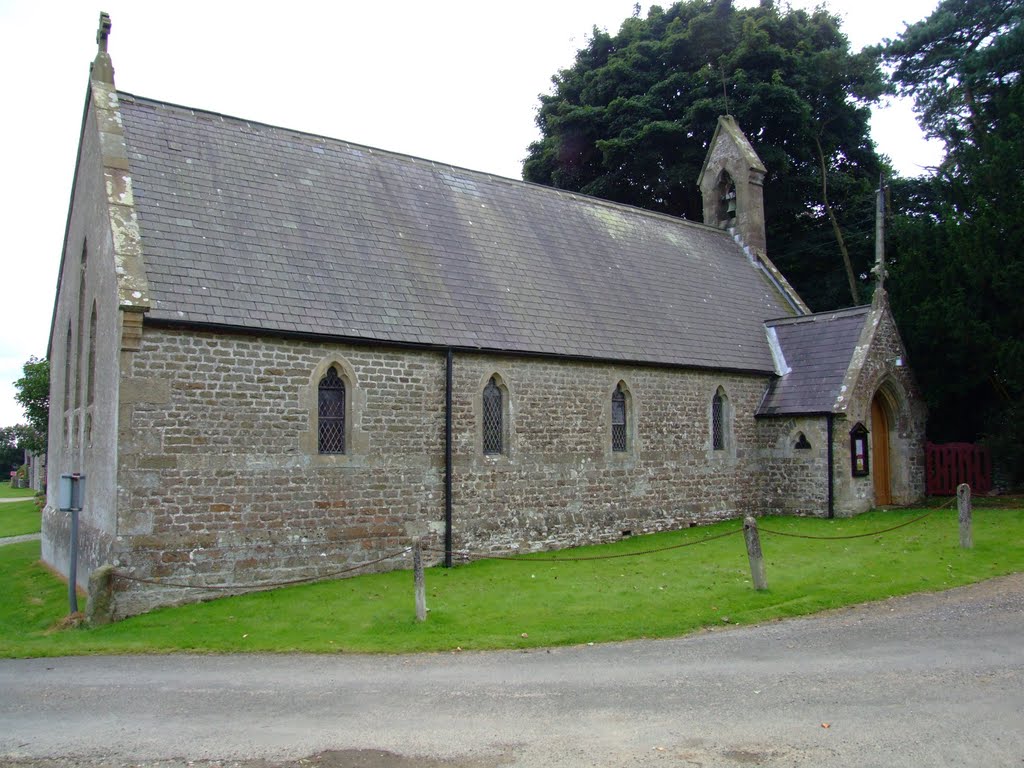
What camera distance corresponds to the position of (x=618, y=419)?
19.5m

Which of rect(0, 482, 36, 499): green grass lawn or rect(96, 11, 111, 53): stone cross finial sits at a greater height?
rect(96, 11, 111, 53): stone cross finial

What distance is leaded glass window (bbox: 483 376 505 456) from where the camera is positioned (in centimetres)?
1711

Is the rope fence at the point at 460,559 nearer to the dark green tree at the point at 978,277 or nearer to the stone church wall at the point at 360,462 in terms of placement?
the stone church wall at the point at 360,462

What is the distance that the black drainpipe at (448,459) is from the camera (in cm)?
1602

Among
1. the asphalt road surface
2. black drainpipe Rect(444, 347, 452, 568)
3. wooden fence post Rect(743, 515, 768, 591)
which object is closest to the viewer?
the asphalt road surface

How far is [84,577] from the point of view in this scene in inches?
583

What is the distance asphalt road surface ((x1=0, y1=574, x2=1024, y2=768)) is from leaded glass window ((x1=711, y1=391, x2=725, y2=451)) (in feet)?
35.2

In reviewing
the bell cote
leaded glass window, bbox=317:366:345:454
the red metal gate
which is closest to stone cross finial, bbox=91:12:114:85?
leaded glass window, bbox=317:366:345:454

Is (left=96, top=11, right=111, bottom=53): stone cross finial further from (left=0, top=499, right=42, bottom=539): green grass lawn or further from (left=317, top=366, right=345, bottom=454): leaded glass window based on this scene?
(left=0, top=499, right=42, bottom=539): green grass lawn

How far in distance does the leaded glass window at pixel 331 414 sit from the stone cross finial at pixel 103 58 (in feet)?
25.0

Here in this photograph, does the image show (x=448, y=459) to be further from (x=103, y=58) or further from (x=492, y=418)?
(x=103, y=58)

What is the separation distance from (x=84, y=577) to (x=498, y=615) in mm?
7780

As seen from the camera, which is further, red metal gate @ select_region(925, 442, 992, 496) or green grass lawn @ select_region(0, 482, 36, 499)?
green grass lawn @ select_region(0, 482, 36, 499)

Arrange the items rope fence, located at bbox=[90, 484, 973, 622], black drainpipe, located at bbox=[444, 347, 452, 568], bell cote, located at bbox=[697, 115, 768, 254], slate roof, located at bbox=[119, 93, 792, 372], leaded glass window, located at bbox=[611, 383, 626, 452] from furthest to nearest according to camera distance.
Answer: bell cote, located at bbox=[697, 115, 768, 254], leaded glass window, located at bbox=[611, 383, 626, 452], black drainpipe, located at bbox=[444, 347, 452, 568], slate roof, located at bbox=[119, 93, 792, 372], rope fence, located at bbox=[90, 484, 973, 622]
